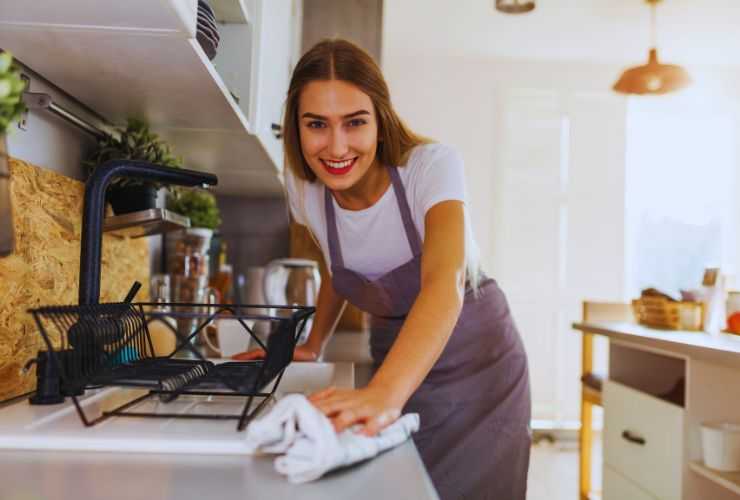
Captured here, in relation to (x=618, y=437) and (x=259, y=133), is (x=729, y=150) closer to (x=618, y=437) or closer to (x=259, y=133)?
(x=618, y=437)

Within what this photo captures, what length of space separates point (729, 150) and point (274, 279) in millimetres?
3819

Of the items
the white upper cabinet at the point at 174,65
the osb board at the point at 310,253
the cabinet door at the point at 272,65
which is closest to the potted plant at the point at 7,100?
the white upper cabinet at the point at 174,65

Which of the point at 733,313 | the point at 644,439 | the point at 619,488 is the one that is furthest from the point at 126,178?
the point at 619,488

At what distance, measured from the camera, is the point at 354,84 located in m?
1.05

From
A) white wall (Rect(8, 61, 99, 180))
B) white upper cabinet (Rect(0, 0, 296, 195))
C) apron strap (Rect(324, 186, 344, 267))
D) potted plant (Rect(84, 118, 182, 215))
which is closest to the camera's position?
white upper cabinet (Rect(0, 0, 296, 195))

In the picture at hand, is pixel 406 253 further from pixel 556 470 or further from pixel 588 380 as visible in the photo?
pixel 556 470

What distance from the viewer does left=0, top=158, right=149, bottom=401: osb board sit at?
0.80 meters

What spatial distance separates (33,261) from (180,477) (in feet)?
1.67

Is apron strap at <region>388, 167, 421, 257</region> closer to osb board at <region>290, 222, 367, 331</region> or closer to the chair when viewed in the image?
osb board at <region>290, 222, 367, 331</region>

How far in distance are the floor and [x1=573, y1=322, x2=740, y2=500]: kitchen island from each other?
0.87 m

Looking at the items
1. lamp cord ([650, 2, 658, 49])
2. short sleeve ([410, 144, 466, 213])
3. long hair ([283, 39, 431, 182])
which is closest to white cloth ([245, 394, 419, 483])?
short sleeve ([410, 144, 466, 213])

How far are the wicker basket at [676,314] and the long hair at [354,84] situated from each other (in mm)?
1616

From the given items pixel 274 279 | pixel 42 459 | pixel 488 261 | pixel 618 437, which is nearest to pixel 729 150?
pixel 488 261

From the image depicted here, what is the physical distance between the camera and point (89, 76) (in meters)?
0.93
